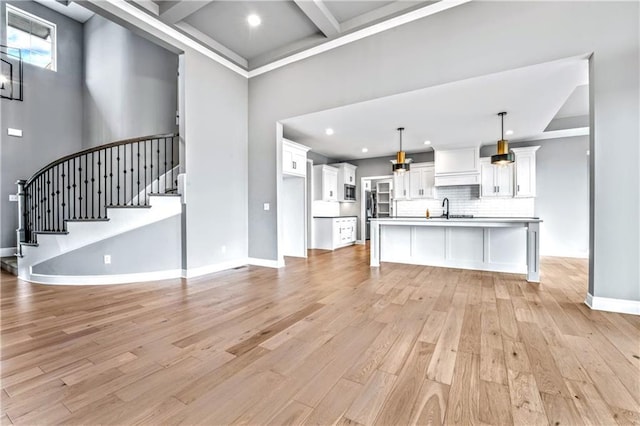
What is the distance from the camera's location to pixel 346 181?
28.0 feet

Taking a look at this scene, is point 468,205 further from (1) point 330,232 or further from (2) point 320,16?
(2) point 320,16

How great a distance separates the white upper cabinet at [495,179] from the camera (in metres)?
6.54

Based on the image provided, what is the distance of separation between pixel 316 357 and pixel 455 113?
443 centimetres

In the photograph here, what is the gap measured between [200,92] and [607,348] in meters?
5.55

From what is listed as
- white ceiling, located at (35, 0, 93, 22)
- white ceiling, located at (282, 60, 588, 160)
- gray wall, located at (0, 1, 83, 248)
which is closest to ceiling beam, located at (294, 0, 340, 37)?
white ceiling, located at (282, 60, 588, 160)

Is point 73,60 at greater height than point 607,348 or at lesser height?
greater

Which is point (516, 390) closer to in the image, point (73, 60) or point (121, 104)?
point (121, 104)

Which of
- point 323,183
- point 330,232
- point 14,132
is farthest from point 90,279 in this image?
point 323,183

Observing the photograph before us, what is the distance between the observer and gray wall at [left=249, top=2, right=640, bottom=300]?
2748 millimetres

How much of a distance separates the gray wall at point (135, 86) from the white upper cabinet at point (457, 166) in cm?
611

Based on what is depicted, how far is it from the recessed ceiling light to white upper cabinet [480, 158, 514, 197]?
225 inches

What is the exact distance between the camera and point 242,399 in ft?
A: 4.84

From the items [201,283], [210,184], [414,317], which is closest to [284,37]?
[210,184]

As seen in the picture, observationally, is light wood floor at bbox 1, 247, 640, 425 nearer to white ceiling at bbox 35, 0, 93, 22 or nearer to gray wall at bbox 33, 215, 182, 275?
gray wall at bbox 33, 215, 182, 275
